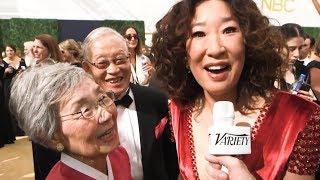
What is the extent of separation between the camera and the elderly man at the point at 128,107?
223cm

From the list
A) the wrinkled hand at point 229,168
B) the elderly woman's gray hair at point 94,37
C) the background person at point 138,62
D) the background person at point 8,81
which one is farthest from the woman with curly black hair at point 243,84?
the background person at point 8,81

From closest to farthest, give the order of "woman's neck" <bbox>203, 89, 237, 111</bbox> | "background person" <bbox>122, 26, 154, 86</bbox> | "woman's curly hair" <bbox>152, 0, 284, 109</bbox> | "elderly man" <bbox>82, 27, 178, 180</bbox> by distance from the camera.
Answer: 1. "woman's curly hair" <bbox>152, 0, 284, 109</bbox>
2. "woman's neck" <bbox>203, 89, 237, 111</bbox>
3. "elderly man" <bbox>82, 27, 178, 180</bbox>
4. "background person" <bbox>122, 26, 154, 86</bbox>

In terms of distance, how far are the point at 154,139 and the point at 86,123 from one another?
0.60 metres

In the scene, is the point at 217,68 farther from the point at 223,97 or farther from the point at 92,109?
the point at 92,109

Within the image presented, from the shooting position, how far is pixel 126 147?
231 cm

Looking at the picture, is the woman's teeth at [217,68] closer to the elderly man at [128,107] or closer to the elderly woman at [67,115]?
the elderly woman at [67,115]

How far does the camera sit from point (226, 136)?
1.23 meters

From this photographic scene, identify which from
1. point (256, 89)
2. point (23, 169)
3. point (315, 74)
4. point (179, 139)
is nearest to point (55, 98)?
point (179, 139)

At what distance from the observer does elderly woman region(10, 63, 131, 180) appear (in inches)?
64.4

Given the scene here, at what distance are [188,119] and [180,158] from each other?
194 mm

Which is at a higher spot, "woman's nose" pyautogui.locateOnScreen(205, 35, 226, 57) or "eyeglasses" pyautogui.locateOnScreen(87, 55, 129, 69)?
"woman's nose" pyautogui.locateOnScreen(205, 35, 226, 57)

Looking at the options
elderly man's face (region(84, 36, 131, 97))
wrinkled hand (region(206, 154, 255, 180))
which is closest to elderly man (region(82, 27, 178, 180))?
elderly man's face (region(84, 36, 131, 97))

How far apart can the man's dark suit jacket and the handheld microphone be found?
29.4 inches

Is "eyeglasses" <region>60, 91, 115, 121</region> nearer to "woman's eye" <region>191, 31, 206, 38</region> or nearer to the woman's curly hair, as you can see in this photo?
the woman's curly hair
